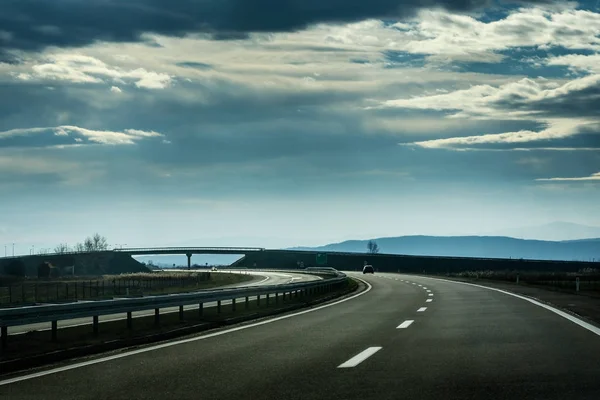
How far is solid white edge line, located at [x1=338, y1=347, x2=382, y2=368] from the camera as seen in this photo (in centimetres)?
1152

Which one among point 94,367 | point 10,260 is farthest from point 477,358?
point 10,260

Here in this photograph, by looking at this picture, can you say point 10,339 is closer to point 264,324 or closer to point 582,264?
point 264,324

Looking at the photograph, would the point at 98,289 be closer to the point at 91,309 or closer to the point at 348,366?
the point at 91,309

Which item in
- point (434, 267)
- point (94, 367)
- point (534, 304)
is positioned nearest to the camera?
point (94, 367)

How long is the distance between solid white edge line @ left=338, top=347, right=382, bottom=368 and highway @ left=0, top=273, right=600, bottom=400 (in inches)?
0.6

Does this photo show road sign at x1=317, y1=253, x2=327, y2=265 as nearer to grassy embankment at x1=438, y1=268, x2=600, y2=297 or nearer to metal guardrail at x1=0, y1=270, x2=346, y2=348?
grassy embankment at x1=438, y1=268, x2=600, y2=297

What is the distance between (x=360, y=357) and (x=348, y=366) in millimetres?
1067

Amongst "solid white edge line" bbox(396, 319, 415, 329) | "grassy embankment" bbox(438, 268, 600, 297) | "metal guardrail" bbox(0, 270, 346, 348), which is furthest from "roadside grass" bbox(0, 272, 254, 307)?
"solid white edge line" bbox(396, 319, 415, 329)

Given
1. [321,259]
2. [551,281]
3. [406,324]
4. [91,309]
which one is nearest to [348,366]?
[91,309]

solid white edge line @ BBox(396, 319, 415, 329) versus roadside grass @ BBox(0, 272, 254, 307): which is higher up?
solid white edge line @ BBox(396, 319, 415, 329)

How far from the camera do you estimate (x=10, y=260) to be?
146250 millimetres

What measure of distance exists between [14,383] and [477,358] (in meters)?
6.22

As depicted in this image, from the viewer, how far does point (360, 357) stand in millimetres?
12422

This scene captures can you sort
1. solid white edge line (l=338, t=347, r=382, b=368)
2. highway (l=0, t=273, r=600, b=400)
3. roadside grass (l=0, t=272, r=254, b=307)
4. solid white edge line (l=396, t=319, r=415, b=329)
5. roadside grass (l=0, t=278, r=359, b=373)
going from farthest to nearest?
1. roadside grass (l=0, t=272, r=254, b=307)
2. solid white edge line (l=396, t=319, r=415, b=329)
3. roadside grass (l=0, t=278, r=359, b=373)
4. solid white edge line (l=338, t=347, r=382, b=368)
5. highway (l=0, t=273, r=600, b=400)
